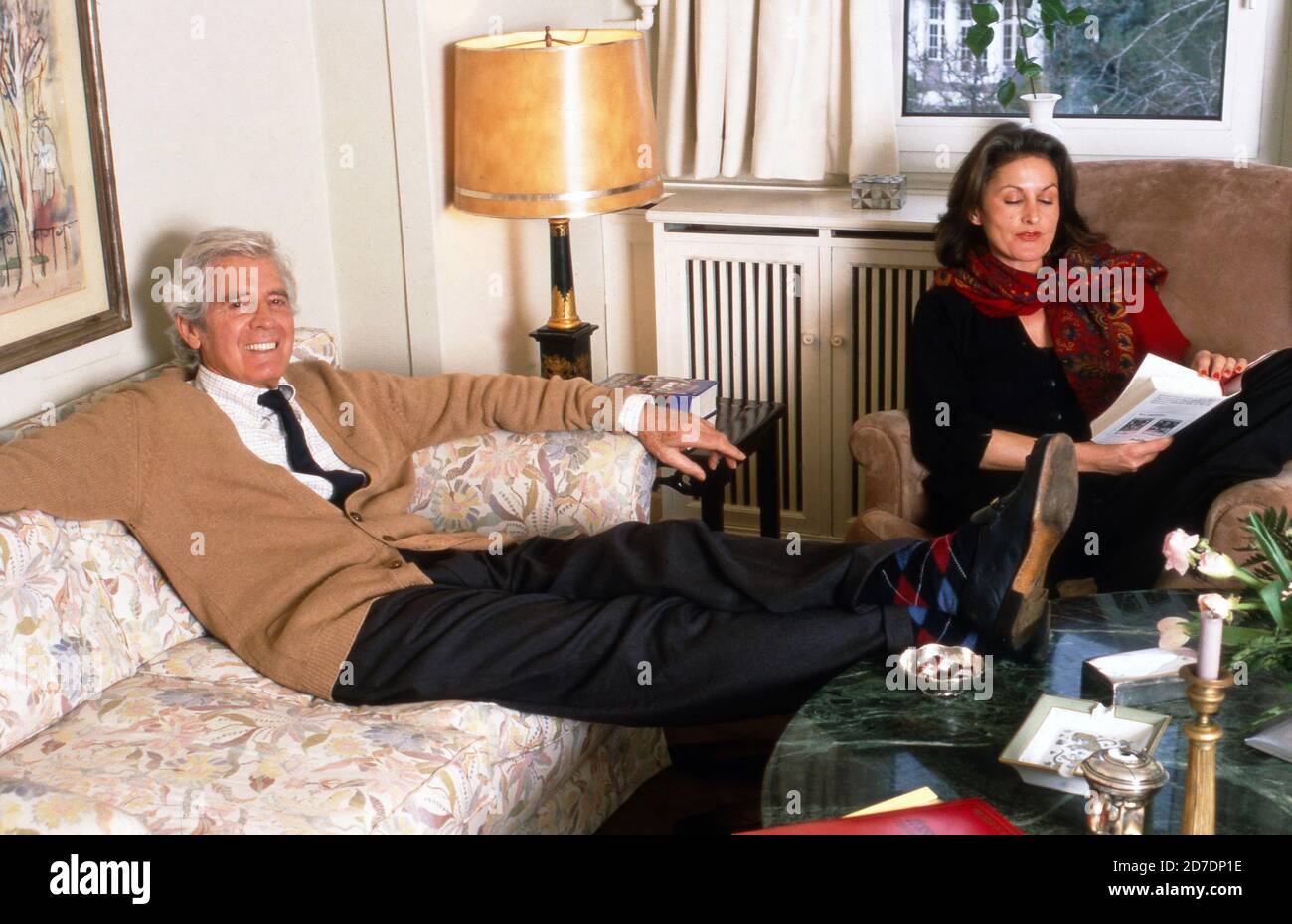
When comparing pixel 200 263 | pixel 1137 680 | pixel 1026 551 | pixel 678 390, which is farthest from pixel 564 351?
pixel 1137 680

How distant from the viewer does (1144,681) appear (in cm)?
179

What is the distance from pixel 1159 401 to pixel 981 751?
90 cm

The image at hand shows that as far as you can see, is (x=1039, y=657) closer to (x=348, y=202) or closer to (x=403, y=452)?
(x=403, y=452)

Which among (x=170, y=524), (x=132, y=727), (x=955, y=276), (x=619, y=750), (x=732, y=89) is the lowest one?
(x=619, y=750)

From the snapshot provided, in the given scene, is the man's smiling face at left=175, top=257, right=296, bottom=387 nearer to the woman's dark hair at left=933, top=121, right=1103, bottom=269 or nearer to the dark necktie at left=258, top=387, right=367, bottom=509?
the dark necktie at left=258, top=387, right=367, bottom=509

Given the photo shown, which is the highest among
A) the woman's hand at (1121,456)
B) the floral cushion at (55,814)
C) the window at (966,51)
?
the window at (966,51)

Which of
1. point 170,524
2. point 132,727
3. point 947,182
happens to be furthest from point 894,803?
point 947,182

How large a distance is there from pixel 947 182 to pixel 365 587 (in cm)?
181

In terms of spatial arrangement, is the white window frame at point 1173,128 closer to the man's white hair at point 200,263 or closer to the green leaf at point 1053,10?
the green leaf at point 1053,10

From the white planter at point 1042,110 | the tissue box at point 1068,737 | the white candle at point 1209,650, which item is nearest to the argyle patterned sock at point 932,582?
the tissue box at point 1068,737

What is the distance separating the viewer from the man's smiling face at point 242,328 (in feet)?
7.64

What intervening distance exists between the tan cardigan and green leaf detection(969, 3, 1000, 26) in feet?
5.29

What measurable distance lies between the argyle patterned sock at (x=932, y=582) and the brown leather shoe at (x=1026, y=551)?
0.05 meters

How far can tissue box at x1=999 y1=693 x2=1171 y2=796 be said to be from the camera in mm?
1625
